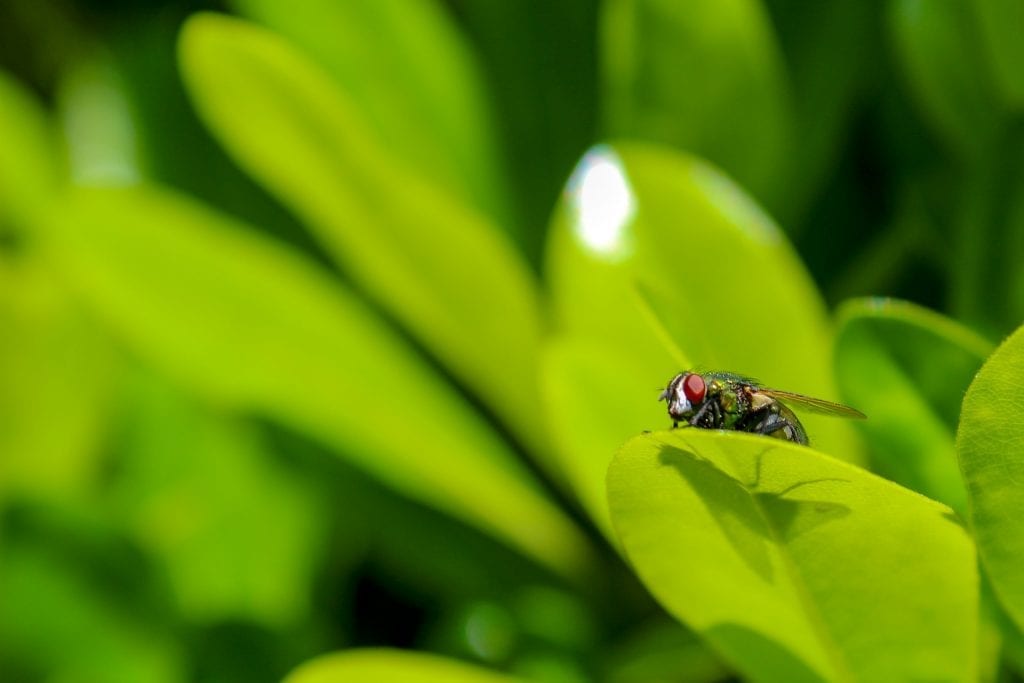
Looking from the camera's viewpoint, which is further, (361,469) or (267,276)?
(361,469)

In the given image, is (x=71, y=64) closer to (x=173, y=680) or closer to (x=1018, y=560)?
(x=173, y=680)

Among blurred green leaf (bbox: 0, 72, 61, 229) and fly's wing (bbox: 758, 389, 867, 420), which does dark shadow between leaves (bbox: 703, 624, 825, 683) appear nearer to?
fly's wing (bbox: 758, 389, 867, 420)

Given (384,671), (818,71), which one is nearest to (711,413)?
(384,671)

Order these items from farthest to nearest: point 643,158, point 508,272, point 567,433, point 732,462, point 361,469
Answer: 1. point 361,469
2. point 508,272
3. point 643,158
4. point 567,433
5. point 732,462

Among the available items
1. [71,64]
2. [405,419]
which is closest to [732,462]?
[405,419]

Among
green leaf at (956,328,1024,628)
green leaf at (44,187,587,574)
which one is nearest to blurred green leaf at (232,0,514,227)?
green leaf at (44,187,587,574)

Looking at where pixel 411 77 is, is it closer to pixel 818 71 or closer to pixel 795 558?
pixel 818 71

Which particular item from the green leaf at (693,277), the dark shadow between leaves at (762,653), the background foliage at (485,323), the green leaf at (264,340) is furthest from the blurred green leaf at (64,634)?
the dark shadow between leaves at (762,653)
